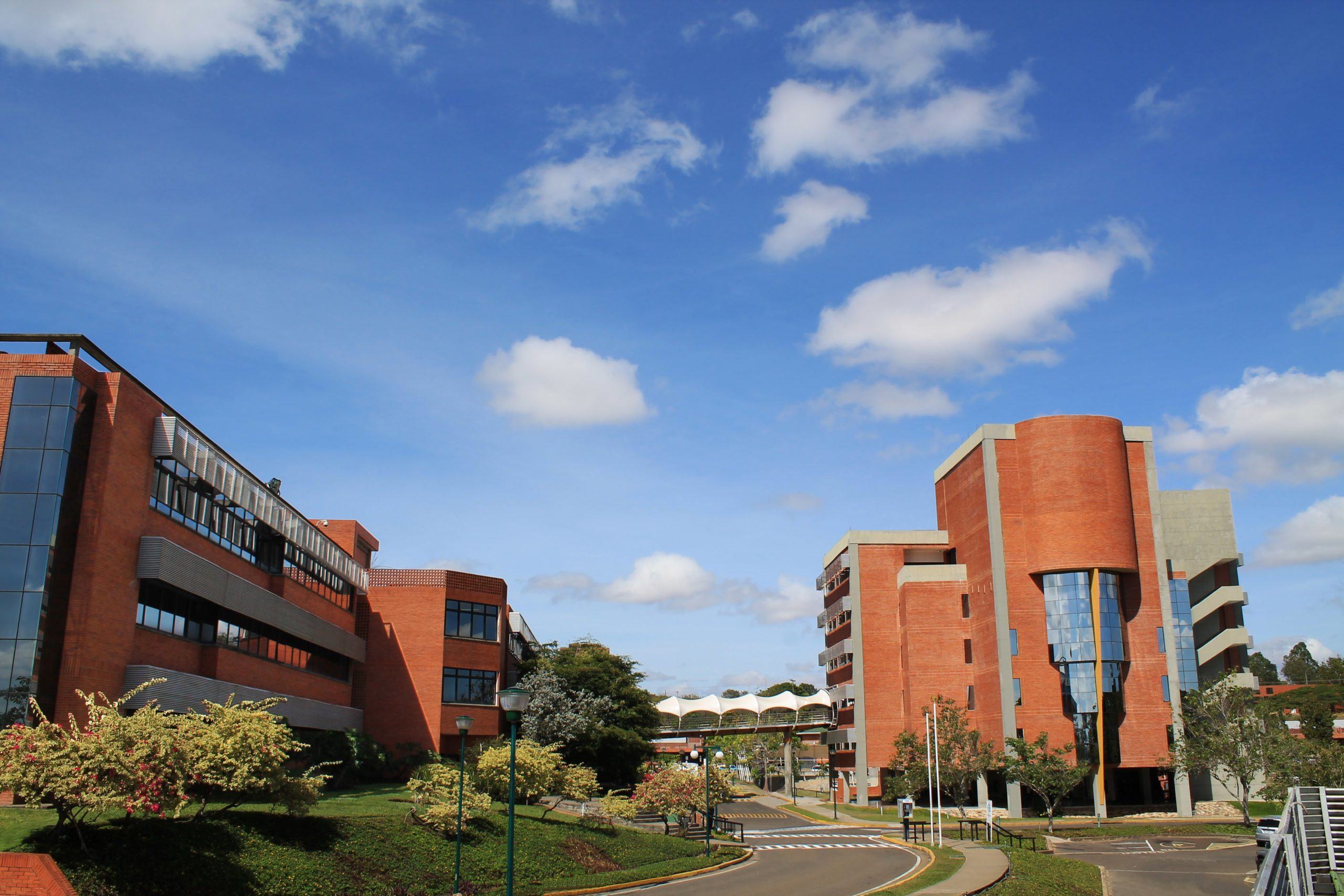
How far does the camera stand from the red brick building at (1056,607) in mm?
59312

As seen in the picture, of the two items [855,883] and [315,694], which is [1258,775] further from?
[315,694]

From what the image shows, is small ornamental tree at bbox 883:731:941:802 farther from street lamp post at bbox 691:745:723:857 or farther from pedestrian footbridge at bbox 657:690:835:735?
pedestrian footbridge at bbox 657:690:835:735

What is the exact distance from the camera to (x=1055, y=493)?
60750 mm

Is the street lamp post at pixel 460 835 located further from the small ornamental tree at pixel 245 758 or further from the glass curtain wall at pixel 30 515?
the glass curtain wall at pixel 30 515

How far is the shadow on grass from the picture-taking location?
64.4ft

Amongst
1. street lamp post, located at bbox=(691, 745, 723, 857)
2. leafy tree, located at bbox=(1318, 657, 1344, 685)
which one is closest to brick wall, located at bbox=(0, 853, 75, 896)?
street lamp post, located at bbox=(691, 745, 723, 857)

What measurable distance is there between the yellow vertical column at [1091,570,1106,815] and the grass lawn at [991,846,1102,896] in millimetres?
22456

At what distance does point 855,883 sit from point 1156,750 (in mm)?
37299

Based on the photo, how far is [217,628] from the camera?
123ft

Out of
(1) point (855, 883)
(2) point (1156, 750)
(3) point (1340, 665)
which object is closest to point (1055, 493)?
(2) point (1156, 750)

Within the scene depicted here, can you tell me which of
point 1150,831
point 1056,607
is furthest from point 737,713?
point 1150,831

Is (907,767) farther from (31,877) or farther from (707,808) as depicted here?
(31,877)

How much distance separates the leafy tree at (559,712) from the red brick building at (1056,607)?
858 inches

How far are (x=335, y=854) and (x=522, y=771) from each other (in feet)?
36.1
